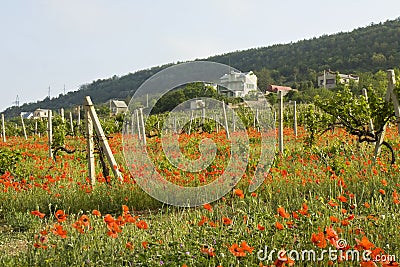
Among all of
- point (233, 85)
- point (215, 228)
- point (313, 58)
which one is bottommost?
point (215, 228)

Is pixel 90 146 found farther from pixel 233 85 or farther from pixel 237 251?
pixel 237 251

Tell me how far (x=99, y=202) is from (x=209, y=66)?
2.43m

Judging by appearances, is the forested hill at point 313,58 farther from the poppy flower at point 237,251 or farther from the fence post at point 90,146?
the poppy flower at point 237,251

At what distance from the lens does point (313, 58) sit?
177 ft

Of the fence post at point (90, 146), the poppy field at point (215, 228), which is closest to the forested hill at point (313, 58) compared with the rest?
the fence post at point (90, 146)

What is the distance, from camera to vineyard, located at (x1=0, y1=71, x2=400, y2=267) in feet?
9.48

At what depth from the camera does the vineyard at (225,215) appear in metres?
2.89

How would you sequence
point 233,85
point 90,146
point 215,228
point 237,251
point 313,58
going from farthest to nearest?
point 313,58 < point 90,146 < point 233,85 < point 215,228 < point 237,251

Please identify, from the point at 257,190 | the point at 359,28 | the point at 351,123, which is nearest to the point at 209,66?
the point at 257,190

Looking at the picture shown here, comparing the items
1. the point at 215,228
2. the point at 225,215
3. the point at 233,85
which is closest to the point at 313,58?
the point at 233,85

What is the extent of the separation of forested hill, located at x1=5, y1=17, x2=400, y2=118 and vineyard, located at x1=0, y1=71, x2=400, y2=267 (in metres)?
35.3

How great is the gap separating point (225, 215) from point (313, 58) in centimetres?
5231

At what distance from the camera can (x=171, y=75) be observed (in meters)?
5.61

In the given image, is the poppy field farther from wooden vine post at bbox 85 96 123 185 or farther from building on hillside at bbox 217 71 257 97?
building on hillside at bbox 217 71 257 97
